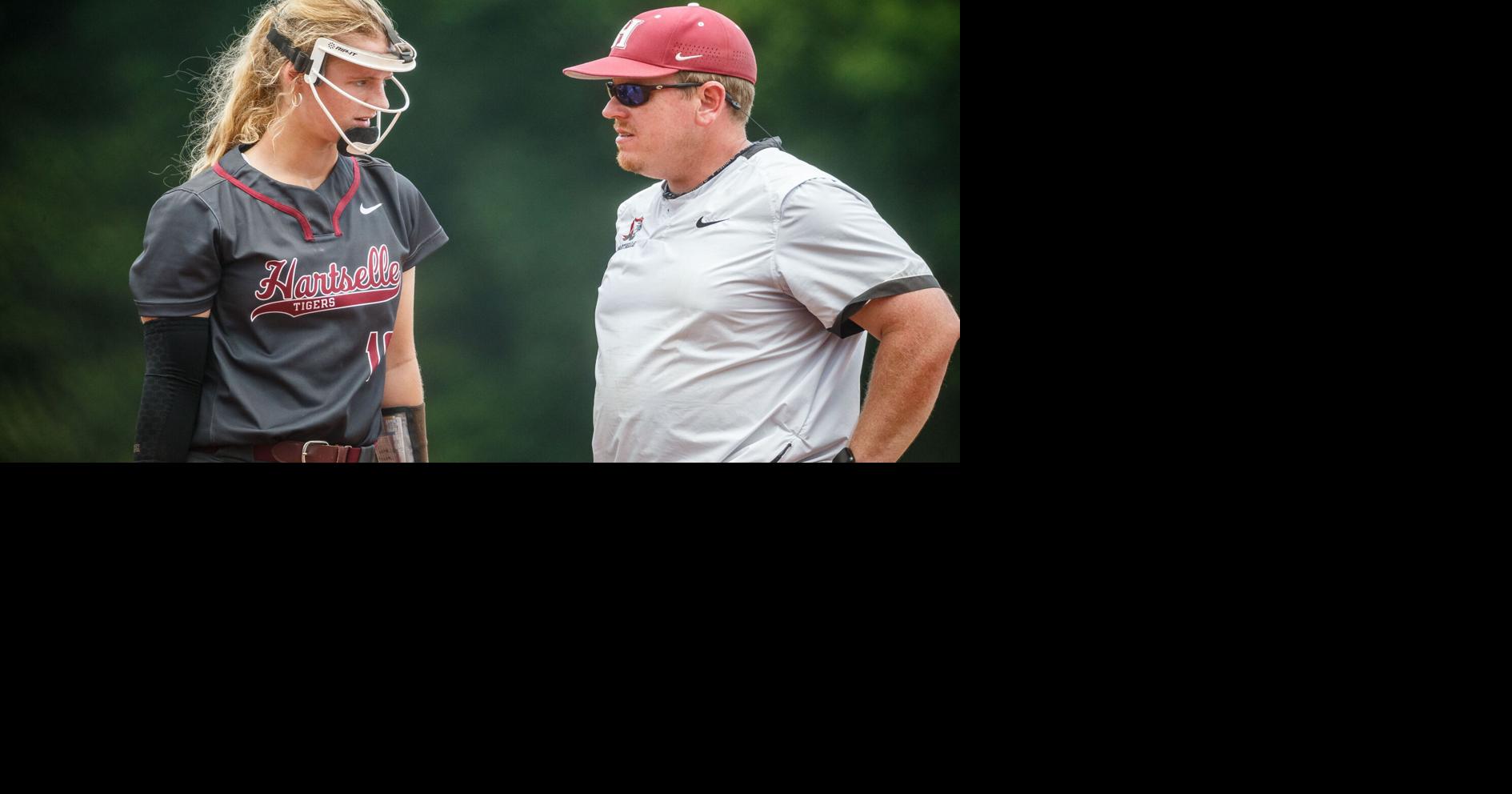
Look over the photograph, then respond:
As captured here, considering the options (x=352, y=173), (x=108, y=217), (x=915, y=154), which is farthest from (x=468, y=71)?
(x=915, y=154)

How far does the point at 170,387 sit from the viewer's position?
1.83m

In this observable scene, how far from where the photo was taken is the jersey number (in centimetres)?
195

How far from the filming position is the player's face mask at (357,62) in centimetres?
184

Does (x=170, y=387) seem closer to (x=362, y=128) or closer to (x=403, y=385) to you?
(x=403, y=385)

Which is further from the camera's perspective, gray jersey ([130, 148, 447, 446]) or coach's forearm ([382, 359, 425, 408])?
coach's forearm ([382, 359, 425, 408])

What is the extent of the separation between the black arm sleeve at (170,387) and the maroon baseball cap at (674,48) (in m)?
0.73

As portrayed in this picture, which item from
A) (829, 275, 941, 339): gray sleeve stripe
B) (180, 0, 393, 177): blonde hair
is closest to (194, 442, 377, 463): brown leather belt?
(180, 0, 393, 177): blonde hair

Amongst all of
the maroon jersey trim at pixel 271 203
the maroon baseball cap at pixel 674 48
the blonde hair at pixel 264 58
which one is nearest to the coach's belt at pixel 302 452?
the maroon jersey trim at pixel 271 203

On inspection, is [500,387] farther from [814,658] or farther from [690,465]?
[814,658]

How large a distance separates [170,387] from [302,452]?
0.22 metres

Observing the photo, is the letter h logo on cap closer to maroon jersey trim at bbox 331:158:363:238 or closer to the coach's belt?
maroon jersey trim at bbox 331:158:363:238

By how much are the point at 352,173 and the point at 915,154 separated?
977 mm

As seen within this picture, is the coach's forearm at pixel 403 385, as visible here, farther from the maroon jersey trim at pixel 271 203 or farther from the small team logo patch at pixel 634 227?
the small team logo patch at pixel 634 227

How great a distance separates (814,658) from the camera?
1.94 metres
